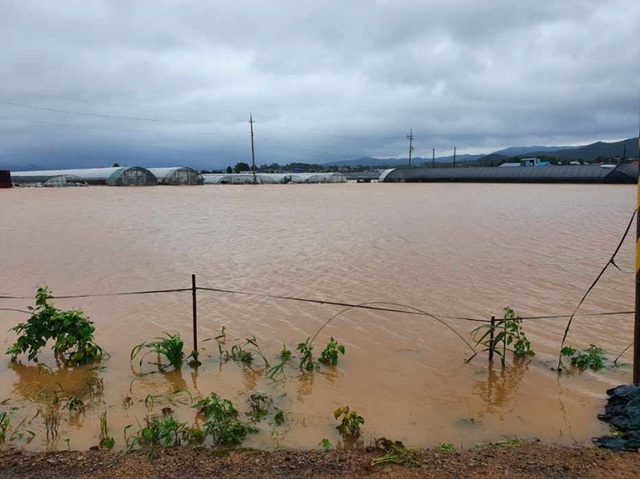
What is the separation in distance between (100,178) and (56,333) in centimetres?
5581

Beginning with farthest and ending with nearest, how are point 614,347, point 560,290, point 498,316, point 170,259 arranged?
point 170,259, point 560,290, point 498,316, point 614,347

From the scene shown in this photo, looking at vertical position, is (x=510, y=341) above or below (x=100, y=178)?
below

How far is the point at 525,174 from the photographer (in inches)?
2276

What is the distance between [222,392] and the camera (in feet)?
16.3

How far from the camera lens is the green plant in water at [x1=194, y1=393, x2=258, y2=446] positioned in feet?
12.5

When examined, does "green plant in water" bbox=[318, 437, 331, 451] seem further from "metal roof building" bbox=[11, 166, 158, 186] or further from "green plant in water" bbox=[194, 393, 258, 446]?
"metal roof building" bbox=[11, 166, 158, 186]

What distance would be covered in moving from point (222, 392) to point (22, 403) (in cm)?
194

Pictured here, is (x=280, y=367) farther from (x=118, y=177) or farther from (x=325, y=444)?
(x=118, y=177)

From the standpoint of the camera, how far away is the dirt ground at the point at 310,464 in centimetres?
310

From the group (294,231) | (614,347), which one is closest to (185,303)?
(614,347)

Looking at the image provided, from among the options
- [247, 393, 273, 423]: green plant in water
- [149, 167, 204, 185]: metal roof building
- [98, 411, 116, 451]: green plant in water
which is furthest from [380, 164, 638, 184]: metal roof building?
[98, 411, 116, 451]: green plant in water

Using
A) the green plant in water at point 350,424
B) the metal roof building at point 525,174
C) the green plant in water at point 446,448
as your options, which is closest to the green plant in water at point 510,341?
the green plant in water at point 446,448

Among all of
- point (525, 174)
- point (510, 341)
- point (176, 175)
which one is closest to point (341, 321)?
point (510, 341)

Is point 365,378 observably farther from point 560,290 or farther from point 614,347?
point 560,290
